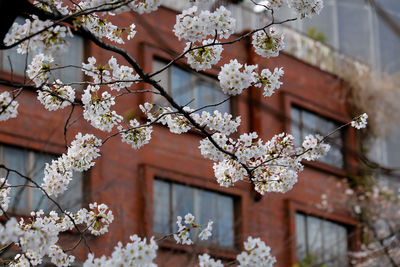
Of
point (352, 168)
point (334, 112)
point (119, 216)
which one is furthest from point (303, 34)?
point (119, 216)

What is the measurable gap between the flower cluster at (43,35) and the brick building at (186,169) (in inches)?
345

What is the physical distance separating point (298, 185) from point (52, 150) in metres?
7.10

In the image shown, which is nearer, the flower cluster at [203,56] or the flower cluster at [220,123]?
the flower cluster at [203,56]

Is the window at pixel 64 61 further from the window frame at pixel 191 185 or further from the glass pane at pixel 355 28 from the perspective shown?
the glass pane at pixel 355 28

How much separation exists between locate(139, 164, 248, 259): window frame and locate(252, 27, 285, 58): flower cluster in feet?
34.0

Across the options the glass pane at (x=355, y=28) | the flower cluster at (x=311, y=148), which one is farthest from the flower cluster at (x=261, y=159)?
the glass pane at (x=355, y=28)

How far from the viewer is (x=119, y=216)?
1555 cm

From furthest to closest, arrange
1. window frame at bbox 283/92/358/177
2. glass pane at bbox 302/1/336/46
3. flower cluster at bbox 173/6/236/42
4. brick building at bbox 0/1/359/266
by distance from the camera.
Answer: glass pane at bbox 302/1/336/46, window frame at bbox 283/92/358/177, brick building at bbox 0/1/359/266, flower cluster at bbox 173/6/236/42

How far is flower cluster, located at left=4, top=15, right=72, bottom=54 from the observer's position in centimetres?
455

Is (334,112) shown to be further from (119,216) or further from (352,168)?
(119,216)

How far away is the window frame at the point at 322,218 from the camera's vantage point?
19.8m

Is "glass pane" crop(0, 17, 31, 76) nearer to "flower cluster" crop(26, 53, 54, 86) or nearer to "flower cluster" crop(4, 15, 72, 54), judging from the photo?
"flower cluster" crop(26, 53, 54, 86)

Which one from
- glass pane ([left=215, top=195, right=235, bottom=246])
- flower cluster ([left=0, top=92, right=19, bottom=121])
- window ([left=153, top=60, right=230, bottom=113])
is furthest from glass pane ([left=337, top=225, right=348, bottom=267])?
flower cluster ([left=0, top=92, right=19, bottom=121])

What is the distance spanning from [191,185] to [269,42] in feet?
40.9
